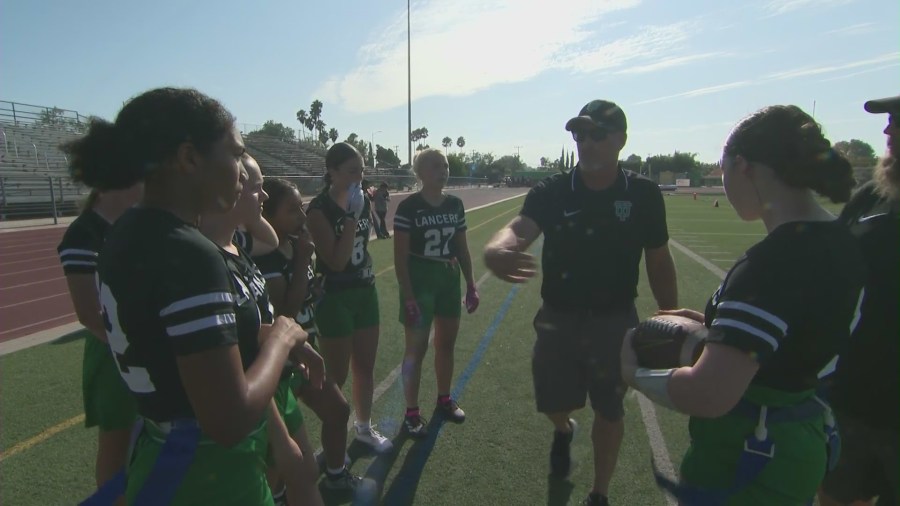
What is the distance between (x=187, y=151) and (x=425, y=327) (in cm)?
310

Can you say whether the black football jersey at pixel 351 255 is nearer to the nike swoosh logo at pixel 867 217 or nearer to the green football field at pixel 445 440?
the green football field at pixel 445 440

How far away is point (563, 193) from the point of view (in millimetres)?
3387

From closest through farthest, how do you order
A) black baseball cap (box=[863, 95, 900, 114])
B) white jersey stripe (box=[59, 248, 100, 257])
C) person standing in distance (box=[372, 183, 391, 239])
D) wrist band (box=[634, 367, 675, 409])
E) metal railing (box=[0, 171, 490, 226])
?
wrist band (box=[634, 367, 675, 409]) < black baseball cap (box=[863, 95, 900, 114]) < white jersey stripe (box=[59, 248, 100, 257]) < person standing in distance (box=[372, 183, 391, 239]) < metal railing (box=[0, 171, 490, 226])

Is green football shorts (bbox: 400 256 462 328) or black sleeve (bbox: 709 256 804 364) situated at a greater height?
black sleeve (bbox: 709 256 804 364)

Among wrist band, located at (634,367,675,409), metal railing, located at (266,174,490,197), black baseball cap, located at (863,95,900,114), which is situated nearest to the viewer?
wrist band, located at (634,367,675,409)

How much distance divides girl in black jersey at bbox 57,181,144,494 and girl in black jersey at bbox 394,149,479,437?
80.4 inches

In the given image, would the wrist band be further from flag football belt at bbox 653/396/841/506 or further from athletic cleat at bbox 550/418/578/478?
athletic cleat at bbox 550/418/578/478

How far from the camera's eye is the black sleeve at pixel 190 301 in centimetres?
132

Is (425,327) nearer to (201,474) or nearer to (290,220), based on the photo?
(290,220)

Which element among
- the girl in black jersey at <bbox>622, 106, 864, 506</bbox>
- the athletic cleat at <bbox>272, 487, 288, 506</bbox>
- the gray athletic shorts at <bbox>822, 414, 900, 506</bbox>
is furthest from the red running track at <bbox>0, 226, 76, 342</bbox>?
the gray athletic shorts at <bbox>822, 414, 900, 506</bbox>

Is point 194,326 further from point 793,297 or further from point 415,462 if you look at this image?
point 415,462

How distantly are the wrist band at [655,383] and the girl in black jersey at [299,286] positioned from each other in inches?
67.6

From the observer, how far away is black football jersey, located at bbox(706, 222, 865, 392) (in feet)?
5.08

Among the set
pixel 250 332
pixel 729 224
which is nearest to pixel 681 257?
pixel 729 224
